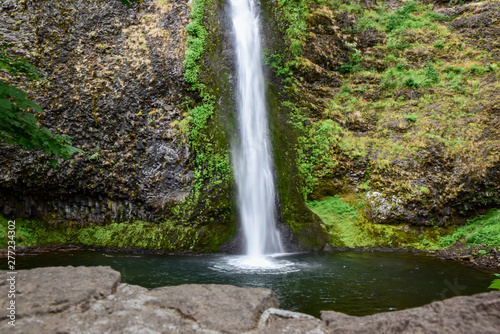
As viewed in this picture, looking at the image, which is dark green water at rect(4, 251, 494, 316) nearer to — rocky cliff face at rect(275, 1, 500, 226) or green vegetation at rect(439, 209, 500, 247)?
green vegetation at rect(439, 209, 500, 247)

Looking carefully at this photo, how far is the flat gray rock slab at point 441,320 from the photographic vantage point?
1520 millimetres

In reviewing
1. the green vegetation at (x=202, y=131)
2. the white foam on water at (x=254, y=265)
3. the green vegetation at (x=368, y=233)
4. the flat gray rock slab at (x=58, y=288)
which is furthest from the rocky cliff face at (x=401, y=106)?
A: the flat gray rock slab at (x=58, y=288)

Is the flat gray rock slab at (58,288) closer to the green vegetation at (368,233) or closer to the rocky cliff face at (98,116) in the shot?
the rocky cliff face at (98,116)

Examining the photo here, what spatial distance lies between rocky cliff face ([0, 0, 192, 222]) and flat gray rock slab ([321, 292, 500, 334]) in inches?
263

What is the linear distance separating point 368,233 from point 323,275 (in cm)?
324

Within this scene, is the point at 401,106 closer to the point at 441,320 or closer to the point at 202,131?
the point at 202,131

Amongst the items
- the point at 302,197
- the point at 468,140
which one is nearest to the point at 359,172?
the point at 302,197

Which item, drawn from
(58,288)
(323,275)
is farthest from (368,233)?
(58,288)

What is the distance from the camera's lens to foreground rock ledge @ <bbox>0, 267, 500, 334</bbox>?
5.36ft

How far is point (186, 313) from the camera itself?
194cm

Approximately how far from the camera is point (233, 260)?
6844 mm

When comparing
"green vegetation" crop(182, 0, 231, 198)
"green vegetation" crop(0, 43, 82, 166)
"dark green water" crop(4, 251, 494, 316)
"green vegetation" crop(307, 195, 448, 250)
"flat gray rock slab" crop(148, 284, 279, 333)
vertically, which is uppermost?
"green vegetation" crop(182, 0, 231, 198)

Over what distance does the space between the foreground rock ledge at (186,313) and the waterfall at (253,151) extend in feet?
18.1

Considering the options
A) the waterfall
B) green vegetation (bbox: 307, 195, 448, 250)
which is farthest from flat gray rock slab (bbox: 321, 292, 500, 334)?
green vegetation (bbox: 307, 195, 448, 250)
